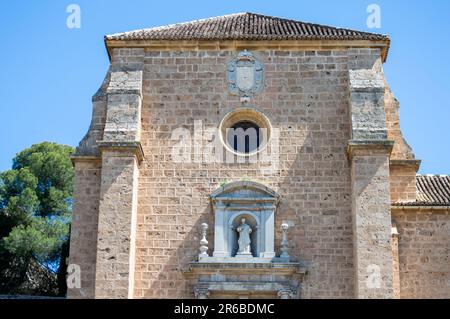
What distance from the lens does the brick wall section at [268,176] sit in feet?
58.3

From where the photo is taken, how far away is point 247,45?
63.1 feet

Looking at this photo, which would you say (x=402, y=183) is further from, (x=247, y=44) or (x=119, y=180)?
(x=119, y=180)

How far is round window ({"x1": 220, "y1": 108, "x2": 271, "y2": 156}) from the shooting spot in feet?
61.4

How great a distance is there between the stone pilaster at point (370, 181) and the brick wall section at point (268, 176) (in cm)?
52

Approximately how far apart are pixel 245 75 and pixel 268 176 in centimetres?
245

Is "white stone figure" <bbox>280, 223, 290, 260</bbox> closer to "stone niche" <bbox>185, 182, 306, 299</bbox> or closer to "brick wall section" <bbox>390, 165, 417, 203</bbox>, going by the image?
"stone niche" <bbox>185, 182, 306, 299</bbox>

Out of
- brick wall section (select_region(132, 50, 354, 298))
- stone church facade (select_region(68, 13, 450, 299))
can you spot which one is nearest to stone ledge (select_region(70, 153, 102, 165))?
stone church facade (select_region(68, 13, 450, 299))

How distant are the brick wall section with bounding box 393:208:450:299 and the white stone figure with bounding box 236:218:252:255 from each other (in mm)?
3345

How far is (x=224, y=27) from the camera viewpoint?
20.1 meters

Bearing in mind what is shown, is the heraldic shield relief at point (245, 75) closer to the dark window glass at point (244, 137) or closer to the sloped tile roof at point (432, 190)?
the dark window glass at point (244, 137)

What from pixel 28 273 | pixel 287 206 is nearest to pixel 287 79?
pixel 287 206

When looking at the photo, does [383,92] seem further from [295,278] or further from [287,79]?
[295,278]

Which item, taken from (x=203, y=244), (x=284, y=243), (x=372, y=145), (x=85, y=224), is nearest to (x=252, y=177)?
(x=284, y=243)

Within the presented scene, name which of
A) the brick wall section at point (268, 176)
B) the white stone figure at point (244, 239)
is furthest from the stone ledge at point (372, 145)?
the white stone figure at point (244, 239)
